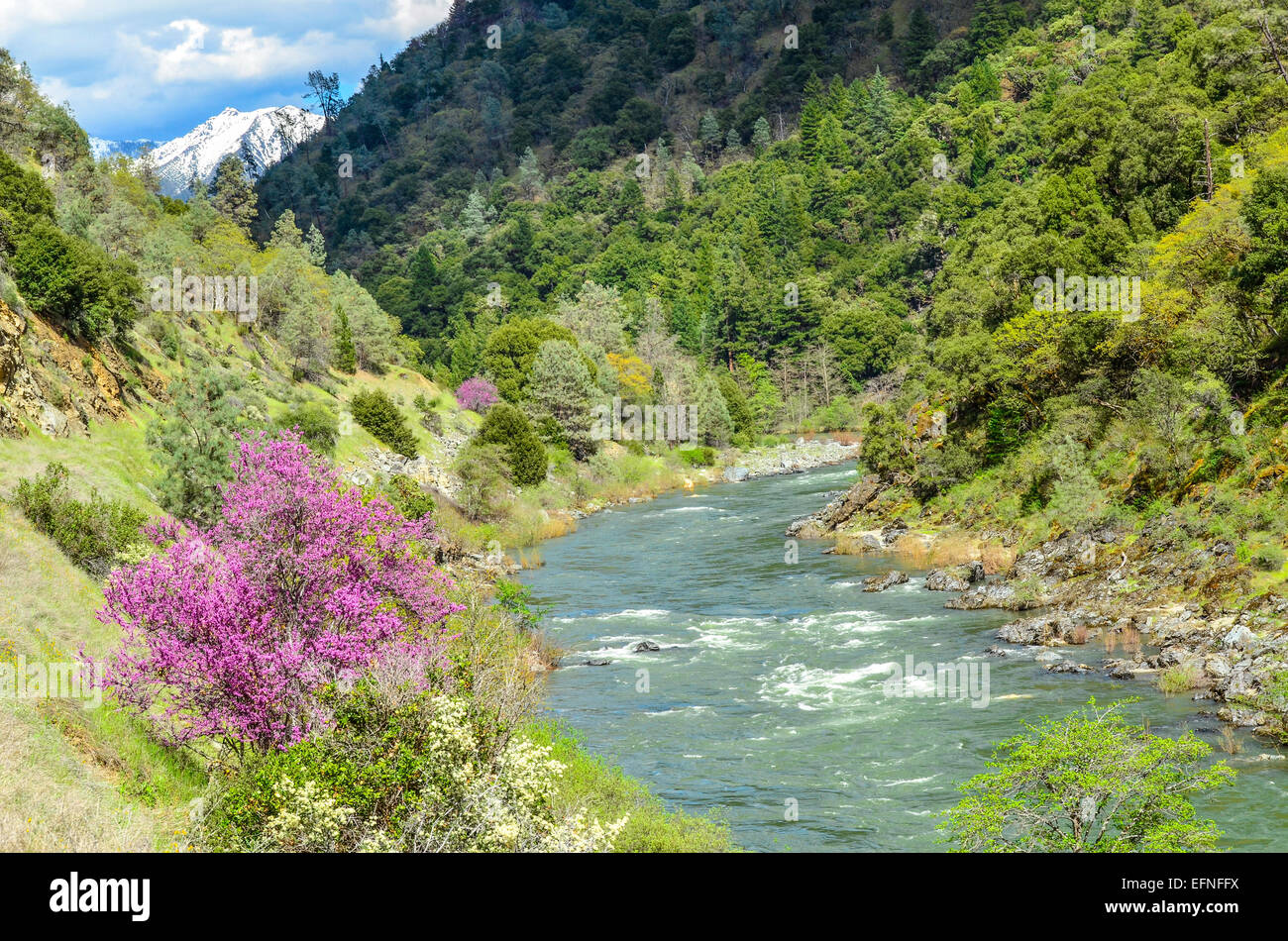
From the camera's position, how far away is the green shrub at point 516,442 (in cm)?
6500

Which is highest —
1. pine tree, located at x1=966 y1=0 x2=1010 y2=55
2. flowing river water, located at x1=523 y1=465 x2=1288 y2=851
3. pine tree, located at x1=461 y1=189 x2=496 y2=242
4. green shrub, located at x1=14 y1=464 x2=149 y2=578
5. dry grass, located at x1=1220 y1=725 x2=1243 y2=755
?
pine tree, located at x1=966 y1=0 x2=1010 y2=55

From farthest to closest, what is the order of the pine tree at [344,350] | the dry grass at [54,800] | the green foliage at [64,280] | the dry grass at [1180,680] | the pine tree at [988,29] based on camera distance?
the pine tree at [988,29]
the pine tree at [344,350]
the green foliage at [64,280]
the dry grass at [1180,680]
the dry grass at [54,800]

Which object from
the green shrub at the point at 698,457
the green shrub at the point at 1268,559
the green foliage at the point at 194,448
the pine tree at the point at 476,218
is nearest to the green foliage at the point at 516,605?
the green foliage at the point at 194,448

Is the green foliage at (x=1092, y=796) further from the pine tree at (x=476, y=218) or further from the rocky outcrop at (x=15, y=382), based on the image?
the pine tree at (x=476, y=218)

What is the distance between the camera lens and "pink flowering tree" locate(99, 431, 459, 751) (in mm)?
12930

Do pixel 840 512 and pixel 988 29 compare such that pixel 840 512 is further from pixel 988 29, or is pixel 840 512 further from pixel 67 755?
pixel 988 29

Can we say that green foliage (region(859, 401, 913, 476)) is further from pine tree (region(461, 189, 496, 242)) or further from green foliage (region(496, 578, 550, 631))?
pine tree (region(461, 189, 496, 242))

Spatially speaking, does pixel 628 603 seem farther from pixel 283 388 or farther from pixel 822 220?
pixel 822 220

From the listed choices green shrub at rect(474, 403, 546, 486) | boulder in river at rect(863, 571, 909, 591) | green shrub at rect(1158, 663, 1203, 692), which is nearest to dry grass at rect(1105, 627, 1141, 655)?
green shrub at rect(1158, 663, 1203, 692)

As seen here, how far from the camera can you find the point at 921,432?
171 ft

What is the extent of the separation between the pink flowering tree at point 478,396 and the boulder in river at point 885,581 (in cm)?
5184

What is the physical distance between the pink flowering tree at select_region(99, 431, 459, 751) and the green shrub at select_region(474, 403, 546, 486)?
49077 millimetres

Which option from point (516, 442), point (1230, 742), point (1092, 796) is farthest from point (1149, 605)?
point (516, 442)

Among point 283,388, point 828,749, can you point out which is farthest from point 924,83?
point 828,749
